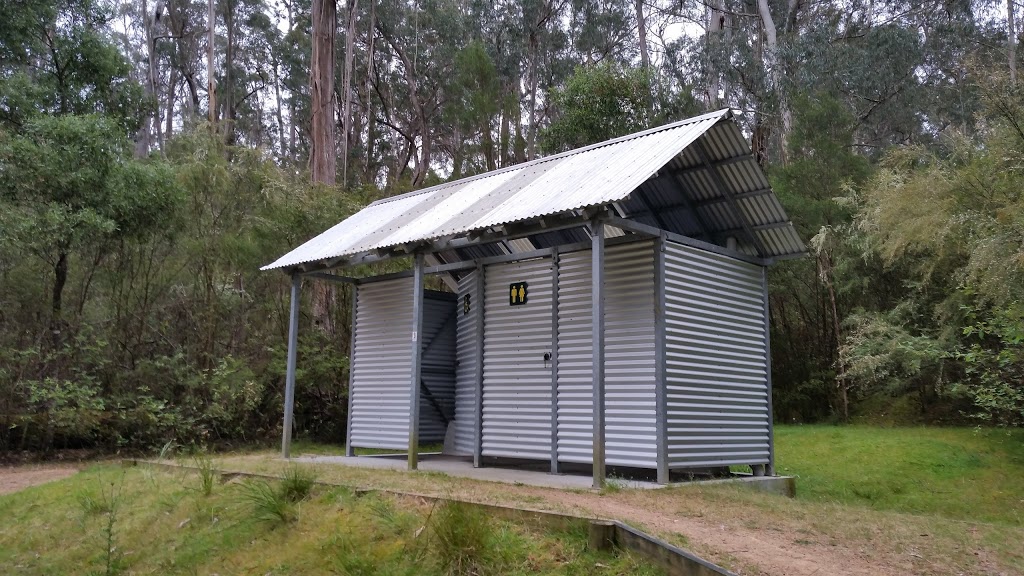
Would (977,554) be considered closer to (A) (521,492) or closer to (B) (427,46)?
(A) (521,492)

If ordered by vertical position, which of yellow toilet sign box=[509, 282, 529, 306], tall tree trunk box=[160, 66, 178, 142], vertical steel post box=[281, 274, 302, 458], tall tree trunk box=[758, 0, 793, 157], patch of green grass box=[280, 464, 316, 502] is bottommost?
patch of green grass box=[280, 464, 316, 502]

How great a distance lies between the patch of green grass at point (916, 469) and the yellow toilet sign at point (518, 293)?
173 inches

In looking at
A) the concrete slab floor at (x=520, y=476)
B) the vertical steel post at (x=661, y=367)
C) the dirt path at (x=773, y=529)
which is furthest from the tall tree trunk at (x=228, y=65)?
the dirt path at (x=773, y=529)

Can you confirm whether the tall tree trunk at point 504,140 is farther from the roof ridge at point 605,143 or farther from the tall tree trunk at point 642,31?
the roof ridge at point 605,143

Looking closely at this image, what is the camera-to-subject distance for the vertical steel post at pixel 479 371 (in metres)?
10.0

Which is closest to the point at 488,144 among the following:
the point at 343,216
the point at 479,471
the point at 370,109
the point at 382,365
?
the point at 343,216

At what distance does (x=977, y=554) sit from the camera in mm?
5586

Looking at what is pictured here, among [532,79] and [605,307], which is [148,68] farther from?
[605,307]

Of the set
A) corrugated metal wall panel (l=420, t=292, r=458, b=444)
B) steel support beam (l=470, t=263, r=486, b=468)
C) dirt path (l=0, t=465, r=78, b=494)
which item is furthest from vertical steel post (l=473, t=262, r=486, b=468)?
dirt path (l=0, t=465, r=78, b=494)

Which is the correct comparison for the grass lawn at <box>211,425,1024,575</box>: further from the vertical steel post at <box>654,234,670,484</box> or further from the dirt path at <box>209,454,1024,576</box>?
the vertical steel post at <box>654,234,670,484</box>

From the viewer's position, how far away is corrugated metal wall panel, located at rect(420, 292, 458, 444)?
11.9m

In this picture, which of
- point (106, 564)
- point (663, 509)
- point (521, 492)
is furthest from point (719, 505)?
point (106, 564)

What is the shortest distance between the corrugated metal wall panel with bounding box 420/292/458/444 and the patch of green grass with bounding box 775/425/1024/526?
5.07 metres

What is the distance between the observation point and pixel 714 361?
9.34 m
